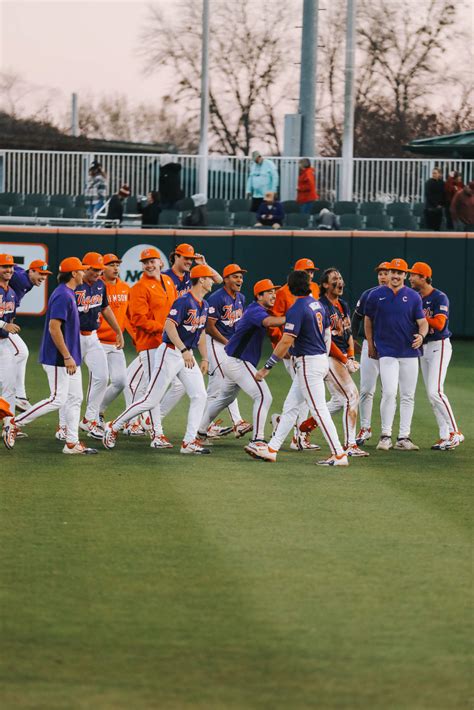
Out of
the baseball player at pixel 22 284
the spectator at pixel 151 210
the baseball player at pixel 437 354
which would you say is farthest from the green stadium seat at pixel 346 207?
the baseball player at pixel 437 354

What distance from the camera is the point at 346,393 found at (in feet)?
37.4

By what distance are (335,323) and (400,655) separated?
6120 millimetres

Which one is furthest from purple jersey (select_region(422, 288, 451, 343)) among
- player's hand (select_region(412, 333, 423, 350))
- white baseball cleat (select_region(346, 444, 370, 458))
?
white baseball cleat (select_region(346, 444, 370, 458))

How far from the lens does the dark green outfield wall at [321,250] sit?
22.0 m

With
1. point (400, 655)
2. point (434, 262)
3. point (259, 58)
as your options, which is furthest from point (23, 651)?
point (259, 58)

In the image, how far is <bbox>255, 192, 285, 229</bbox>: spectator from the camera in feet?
77.0

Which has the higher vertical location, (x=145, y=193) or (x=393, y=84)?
(x=393, y=84)

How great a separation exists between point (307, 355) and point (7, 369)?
355 centimetres

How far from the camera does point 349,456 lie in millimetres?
11367

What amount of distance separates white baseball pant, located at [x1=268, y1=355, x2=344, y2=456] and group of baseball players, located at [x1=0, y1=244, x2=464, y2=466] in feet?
0.04

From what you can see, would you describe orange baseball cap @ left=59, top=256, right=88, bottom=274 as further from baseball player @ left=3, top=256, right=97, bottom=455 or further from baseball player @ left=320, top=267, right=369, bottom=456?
baseball player @ left=320, top=267, right=369, bottom=456

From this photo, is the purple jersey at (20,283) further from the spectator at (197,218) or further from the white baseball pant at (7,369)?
the spectator at (197,218)

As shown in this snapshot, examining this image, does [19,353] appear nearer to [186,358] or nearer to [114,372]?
[114,372]

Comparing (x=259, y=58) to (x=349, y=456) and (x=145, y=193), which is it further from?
(x=349, y=456)
